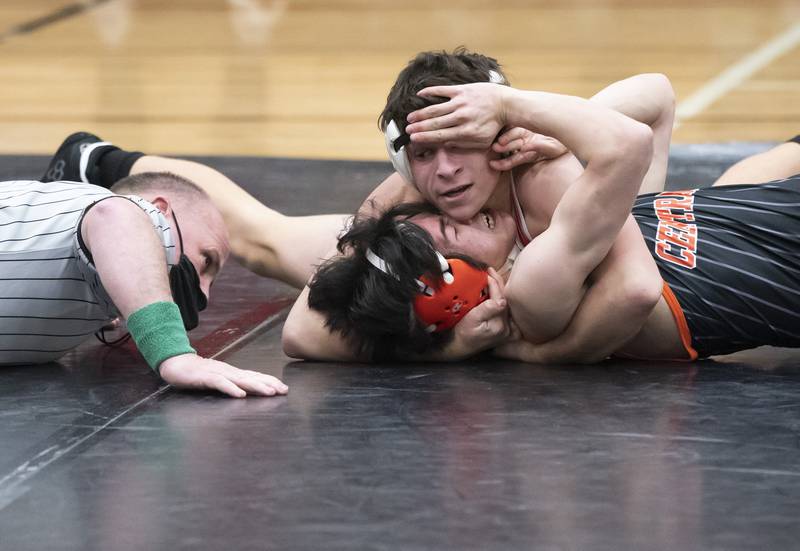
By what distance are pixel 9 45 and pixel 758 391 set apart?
6.15 metres

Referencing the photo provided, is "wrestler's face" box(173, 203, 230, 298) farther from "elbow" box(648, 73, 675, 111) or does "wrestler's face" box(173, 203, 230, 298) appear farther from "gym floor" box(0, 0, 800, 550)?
"elbow" box(648, 73, 675, 111)

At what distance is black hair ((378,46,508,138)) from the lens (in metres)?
2.19

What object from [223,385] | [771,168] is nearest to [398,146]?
[223,385]

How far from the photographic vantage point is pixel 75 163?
10.3 ft

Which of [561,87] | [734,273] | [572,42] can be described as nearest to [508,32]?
[572,42]

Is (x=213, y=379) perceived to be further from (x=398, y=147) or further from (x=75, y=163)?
(x=75, y=163)

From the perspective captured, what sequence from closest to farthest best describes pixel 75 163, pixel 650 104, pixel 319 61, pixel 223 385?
pixel 223 385, pixel 650 104, pixel 75 163, pixel 319 61

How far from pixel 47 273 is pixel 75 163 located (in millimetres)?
1023

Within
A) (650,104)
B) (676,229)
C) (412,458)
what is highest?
(650,104)

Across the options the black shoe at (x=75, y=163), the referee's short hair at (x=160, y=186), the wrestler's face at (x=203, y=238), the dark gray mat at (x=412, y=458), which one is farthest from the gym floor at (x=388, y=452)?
the black shoe at (x=75, y=163)

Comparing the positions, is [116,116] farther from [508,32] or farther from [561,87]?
[508,32]

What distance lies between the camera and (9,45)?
7.38 metres

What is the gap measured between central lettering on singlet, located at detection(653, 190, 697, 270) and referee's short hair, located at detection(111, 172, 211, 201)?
829 mm

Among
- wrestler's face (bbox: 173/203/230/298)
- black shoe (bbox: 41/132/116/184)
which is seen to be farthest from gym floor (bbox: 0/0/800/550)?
black shoe (bbox: 41/132/116/184)
